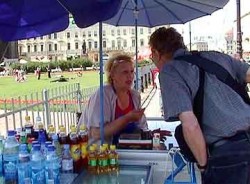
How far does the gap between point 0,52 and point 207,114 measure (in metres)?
1.44

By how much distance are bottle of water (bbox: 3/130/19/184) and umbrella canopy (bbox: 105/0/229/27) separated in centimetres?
201

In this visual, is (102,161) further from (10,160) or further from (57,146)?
(10,160)

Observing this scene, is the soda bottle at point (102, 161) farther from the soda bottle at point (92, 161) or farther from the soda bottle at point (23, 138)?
the soda bottle at point (23, 138)

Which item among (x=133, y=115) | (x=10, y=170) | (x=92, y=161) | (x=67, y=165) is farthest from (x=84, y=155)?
(x=133, y=115)

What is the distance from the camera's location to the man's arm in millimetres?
1902

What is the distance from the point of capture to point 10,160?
2.17m

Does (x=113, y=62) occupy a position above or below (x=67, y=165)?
above

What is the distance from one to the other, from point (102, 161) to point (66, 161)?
24 centimetres

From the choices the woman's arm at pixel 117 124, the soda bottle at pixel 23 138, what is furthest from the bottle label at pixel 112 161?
the soda bottle at pixel 23 138

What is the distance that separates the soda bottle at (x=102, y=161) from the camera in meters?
2.39

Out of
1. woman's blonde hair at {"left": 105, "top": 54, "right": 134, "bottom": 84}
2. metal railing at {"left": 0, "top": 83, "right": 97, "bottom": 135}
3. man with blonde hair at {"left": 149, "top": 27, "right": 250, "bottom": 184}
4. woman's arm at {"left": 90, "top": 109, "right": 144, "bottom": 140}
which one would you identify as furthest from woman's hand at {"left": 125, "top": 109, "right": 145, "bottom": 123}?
metal railing at {"left": 0, "top": 83, "right": 97, "bottom": 135}

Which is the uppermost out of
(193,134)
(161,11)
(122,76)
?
(161,11)

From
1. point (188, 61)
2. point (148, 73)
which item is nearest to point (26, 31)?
point (188, 61)

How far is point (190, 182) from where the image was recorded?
2.45m
